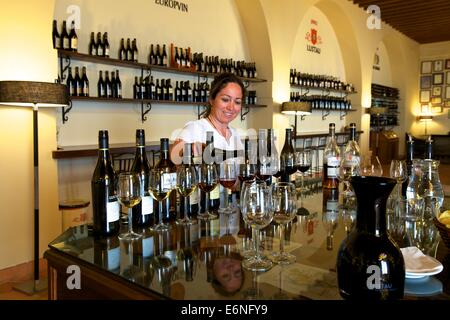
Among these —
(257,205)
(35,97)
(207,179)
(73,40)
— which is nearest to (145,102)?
(73,40)

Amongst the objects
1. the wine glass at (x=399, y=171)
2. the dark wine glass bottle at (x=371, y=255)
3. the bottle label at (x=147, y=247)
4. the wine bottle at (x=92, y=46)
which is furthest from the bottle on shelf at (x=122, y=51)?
the dark wine glass bottle at (x=371, y=255)

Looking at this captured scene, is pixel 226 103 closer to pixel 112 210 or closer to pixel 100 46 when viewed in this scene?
pixel 112 210

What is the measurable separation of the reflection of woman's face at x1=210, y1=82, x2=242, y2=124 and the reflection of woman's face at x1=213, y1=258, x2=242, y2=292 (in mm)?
1602

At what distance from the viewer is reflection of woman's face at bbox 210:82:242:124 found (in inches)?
96.6

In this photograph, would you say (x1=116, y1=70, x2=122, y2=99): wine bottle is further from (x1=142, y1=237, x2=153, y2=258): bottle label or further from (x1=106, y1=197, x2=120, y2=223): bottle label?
(x1=142, y1=237, x2=153, y2=258): bottle label

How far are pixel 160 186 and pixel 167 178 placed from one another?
0.04 metres

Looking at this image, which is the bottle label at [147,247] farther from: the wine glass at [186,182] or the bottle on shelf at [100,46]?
the bottle on shelf at [100,46]

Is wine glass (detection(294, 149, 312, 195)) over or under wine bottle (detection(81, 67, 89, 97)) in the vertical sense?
under

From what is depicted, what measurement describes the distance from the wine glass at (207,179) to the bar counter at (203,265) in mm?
86

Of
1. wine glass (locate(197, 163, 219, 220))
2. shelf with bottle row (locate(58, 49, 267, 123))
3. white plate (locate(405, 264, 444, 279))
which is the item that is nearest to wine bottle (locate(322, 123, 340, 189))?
wine glass (locate(197, 163, 219, 220))

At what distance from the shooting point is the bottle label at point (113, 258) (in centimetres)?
93

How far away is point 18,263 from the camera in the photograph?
308cm

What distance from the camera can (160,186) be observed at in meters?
1.26
